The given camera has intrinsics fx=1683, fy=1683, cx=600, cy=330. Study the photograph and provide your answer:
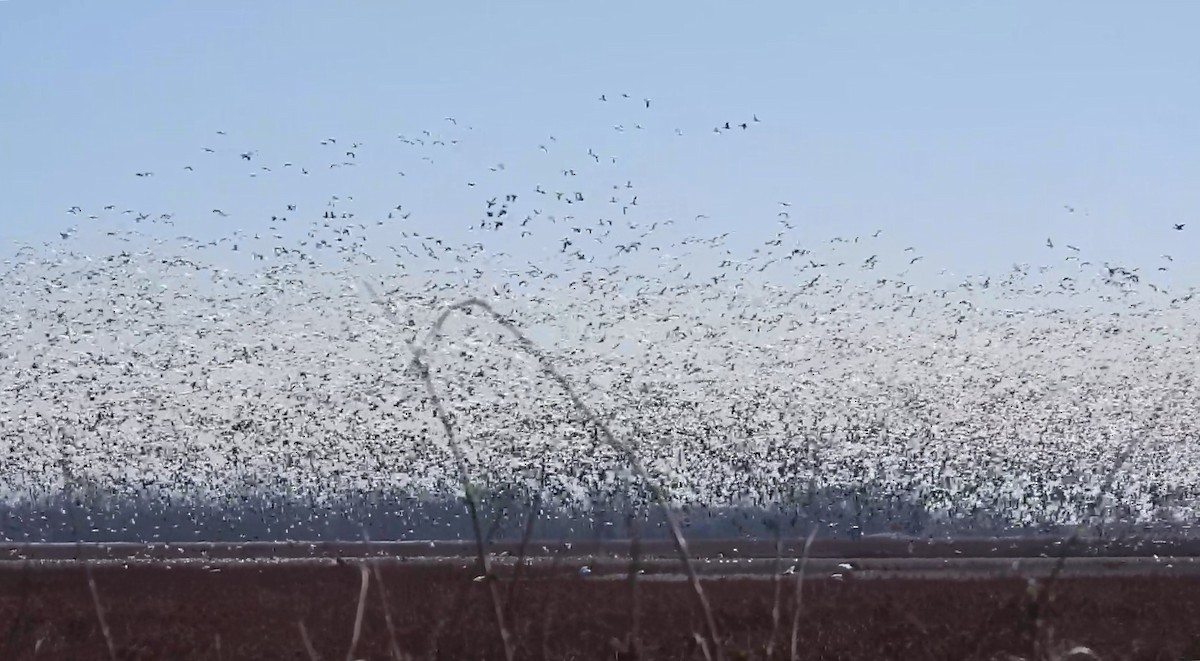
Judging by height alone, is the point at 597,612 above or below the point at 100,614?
below

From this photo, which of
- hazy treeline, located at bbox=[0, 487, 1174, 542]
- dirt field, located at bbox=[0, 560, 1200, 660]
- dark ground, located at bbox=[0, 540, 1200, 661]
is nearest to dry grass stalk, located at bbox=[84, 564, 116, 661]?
dark ground, located at bbox=[0, 540, 1200, 661]

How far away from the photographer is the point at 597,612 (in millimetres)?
25641

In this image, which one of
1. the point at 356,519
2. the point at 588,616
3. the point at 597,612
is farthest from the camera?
the point at 356,519

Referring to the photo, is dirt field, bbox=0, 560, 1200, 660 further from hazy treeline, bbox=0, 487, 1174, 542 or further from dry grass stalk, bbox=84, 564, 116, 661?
hazy treeline, bbox=0, 487, 1174, 542

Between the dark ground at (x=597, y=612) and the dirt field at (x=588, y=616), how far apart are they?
54 millimetres

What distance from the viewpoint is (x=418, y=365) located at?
2.75m

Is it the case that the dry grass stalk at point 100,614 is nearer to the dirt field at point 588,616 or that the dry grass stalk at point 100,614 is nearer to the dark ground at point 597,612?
the dark ground at point 597,612

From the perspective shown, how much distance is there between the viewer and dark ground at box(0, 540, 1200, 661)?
20.0m

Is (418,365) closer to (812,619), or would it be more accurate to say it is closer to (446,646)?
(446,646)

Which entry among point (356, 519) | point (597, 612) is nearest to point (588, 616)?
point (597, 612)

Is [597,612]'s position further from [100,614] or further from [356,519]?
[356,519]

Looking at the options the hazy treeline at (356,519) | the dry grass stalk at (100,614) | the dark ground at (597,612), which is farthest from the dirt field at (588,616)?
the hazy treeline at (356,519)

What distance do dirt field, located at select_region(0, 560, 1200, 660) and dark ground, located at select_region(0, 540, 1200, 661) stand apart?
0.05 m

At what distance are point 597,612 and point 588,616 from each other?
533 millimetres
